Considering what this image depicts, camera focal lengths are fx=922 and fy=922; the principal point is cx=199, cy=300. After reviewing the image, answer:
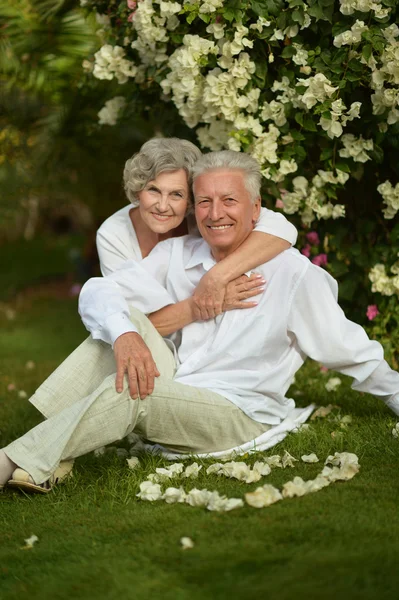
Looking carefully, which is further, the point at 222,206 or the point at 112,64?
the point at 112,64

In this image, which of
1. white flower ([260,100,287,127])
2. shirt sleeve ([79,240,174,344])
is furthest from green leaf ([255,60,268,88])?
shirt sleeve ([79,240,174,344])

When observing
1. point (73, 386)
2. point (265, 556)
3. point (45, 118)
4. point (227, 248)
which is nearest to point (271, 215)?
point (227, 248)

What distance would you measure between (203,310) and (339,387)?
1.49 metres

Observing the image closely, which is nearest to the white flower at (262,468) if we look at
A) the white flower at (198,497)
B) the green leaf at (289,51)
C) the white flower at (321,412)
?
the white flower at (198,497)

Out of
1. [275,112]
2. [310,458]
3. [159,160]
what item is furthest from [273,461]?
[275,112]

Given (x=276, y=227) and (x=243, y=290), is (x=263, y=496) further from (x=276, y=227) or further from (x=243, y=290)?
(x=276, y=227)

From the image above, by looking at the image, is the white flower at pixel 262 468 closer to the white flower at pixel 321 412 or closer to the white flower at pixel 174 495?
the white flower at pixel 174 495

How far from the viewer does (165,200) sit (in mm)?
4336

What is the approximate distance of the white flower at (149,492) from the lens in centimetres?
364

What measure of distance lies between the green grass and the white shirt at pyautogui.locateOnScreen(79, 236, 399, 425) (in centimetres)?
29

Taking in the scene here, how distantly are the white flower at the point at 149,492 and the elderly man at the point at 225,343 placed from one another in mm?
269

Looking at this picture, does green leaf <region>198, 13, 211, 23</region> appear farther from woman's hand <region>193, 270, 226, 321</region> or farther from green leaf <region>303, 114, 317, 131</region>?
woman's hand <region>193, 270, 226, 321</region>

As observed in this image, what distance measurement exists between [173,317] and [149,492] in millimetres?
946

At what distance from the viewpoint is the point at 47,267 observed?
1583cm
